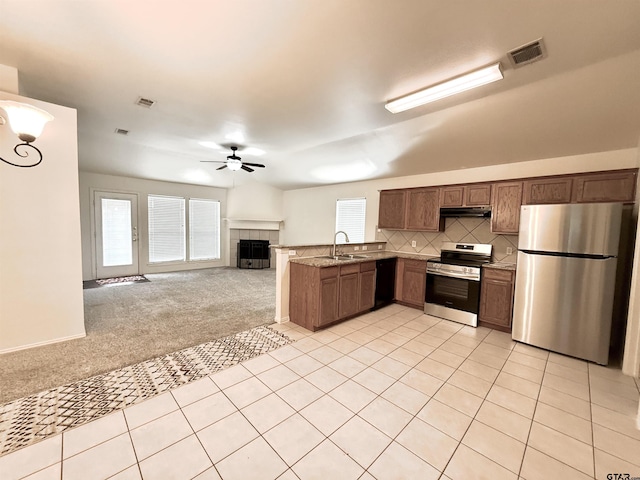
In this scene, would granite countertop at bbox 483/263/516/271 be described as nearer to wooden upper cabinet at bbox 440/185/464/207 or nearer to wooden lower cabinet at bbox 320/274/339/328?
wooden upper cabinet at bbox 440/185/464/207

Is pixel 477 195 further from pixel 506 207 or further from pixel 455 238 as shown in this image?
pixel 455 238

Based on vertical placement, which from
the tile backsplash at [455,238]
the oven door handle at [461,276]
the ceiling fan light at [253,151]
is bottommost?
the oven door handle at [461,276]

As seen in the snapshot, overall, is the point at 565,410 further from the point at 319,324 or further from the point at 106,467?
the point at 106,467

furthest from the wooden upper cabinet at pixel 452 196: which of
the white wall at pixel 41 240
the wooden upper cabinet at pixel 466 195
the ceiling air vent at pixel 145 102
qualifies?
the white wall at pixel 41 240

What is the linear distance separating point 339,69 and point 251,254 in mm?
6307

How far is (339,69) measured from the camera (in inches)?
92.6

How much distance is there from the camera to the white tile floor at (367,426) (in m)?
1.51

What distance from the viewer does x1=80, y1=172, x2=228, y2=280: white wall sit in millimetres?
5734

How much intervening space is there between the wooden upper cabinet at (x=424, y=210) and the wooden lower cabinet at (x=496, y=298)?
112cm

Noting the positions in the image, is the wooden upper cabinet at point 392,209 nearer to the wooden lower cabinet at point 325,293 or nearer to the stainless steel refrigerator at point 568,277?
the wooden lower cabinet at point 325,293

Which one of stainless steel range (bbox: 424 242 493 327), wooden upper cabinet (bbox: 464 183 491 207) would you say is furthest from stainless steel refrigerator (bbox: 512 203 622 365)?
wooden upper cabinet (bbox: 464 183 491 207)

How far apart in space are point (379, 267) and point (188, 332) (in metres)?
2.93

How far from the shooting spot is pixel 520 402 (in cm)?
215

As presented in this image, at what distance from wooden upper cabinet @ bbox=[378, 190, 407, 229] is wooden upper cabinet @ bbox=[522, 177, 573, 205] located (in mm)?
1798
